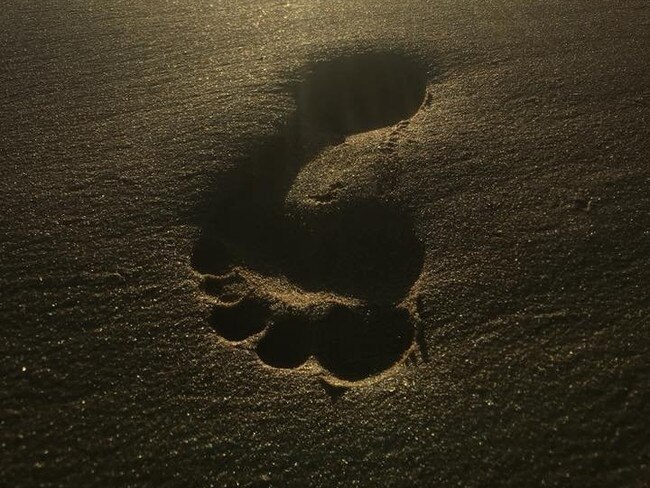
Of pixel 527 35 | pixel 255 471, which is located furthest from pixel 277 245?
pixel 527 35

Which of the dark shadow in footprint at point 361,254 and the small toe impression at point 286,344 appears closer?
the small toe impression at point 286,344

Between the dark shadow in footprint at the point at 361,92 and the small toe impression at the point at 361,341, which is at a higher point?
the dark shadow in footprint at the point at 361,92

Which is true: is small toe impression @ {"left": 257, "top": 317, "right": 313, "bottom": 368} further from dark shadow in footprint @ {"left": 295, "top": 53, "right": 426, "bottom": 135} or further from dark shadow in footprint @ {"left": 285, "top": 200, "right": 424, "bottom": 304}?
dark shadow in footprint @ {"left": 295, "top": 53, "right": 426, "bottom": 135}

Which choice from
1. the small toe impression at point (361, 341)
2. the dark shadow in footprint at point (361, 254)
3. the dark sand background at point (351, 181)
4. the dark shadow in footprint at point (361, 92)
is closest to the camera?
the dark sand background at point (351, 181)

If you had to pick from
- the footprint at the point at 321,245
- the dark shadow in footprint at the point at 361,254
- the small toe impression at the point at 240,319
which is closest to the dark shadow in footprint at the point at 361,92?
the footprint at the point at 321,245

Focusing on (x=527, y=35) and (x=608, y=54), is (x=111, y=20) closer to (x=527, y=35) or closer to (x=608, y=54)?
(x=527, y=35)

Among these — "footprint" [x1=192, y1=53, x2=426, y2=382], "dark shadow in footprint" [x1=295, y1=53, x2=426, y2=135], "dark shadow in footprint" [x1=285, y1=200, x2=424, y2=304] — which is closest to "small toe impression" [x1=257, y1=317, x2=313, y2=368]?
"footprint" [x1=192, y1=53, x2=426, y2=382]

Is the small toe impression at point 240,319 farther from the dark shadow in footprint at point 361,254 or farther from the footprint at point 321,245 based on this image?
the dark shadow in footprint at point 361,254

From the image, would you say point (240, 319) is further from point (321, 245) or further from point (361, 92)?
point (361, 92)

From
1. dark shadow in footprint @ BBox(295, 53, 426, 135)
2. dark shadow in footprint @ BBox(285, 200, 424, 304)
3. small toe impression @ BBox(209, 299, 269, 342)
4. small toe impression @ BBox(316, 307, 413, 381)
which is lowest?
small toe impression @ BBox(316, 307, 413, 381)

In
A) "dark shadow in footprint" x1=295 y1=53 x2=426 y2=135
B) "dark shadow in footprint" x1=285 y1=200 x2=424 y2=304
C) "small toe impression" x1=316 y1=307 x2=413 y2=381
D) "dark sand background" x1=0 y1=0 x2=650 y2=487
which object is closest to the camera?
"dark sand background" x1=0 y1=0 x2=650 y2=487
